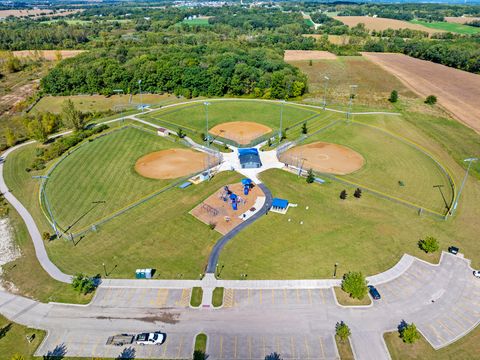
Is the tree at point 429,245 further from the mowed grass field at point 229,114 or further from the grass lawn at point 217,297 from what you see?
the mowed grass field at point 229,114

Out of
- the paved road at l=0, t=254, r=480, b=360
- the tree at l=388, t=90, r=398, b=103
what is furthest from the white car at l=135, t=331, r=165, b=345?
the tree at l=388, t=90, r=398, b=103

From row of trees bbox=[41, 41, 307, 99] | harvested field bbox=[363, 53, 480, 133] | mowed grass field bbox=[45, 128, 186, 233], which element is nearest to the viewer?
mowed grass field bbox=[45, 128, 186, 233]

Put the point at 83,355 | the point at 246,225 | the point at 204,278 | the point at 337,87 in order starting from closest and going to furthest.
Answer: the point at 83,355, the point at 204,278, the point at 246,225, the point at 337,87

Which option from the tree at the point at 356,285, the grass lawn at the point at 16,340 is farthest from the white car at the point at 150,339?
the tree at the point at 356,285

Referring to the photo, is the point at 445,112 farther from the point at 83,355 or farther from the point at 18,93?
the point at 18,93

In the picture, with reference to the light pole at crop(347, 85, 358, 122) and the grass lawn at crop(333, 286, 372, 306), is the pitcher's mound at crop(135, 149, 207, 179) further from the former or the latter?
the light pole at crop(347, 85, 358, 122)

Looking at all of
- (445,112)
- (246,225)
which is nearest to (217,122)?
(246,225)
